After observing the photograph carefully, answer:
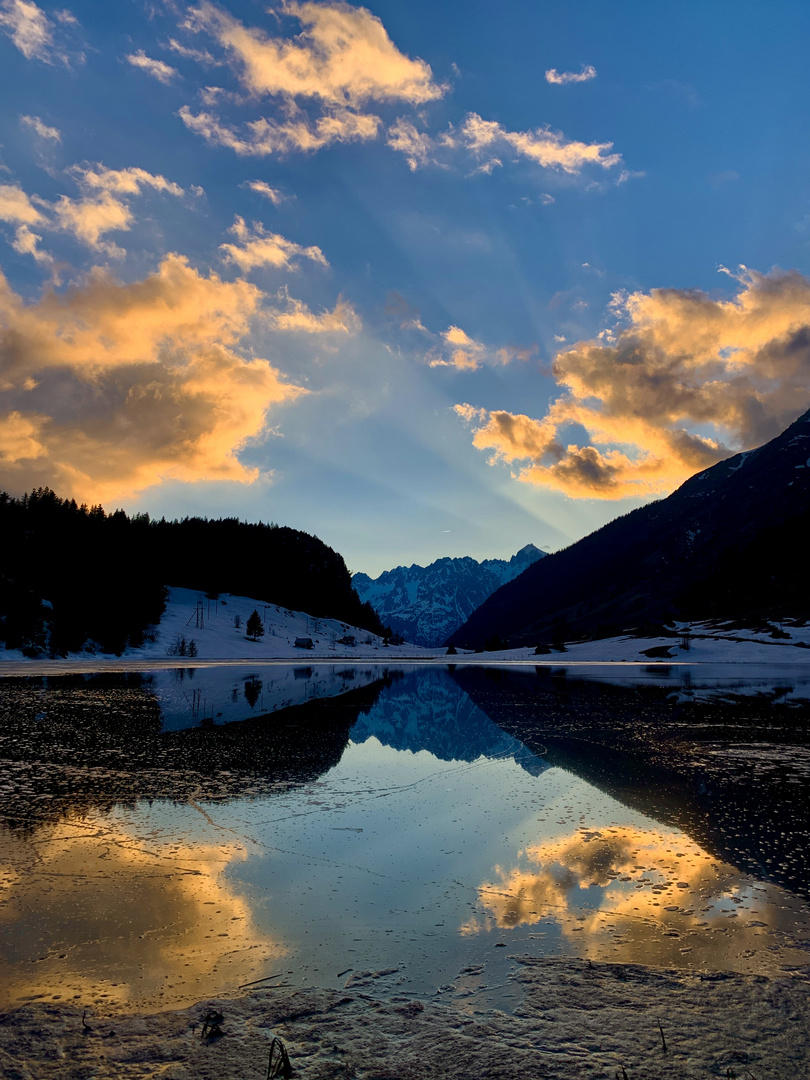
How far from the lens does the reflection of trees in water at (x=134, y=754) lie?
1170 cm

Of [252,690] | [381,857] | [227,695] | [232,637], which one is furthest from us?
[232,637]

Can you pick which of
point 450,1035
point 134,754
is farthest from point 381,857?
point 134,754

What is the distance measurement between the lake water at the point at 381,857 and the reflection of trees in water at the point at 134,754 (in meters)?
0.11

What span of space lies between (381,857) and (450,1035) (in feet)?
14.7

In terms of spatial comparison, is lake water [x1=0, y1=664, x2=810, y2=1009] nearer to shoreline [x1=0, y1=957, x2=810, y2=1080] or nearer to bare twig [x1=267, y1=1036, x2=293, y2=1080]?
shoreline [x1=0, y1=957, x2=810, y2=1080]

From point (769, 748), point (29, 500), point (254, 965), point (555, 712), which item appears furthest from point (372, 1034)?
point (29, 500)

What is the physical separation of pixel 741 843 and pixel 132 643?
83677 millimetres

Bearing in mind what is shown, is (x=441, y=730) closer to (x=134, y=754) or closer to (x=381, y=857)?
(x=134, y=754)

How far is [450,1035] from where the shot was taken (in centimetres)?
461

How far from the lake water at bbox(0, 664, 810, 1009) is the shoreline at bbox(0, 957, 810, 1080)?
33 centimetres

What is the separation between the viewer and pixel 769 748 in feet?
57.8

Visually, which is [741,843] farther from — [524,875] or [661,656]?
[661,656]

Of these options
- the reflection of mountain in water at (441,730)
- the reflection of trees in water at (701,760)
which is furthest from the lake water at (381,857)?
the reflection of mountain in water at (441,730)

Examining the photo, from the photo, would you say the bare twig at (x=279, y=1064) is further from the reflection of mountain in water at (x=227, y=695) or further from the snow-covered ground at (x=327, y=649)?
the snow-covered ground at (x=327, y=649)
